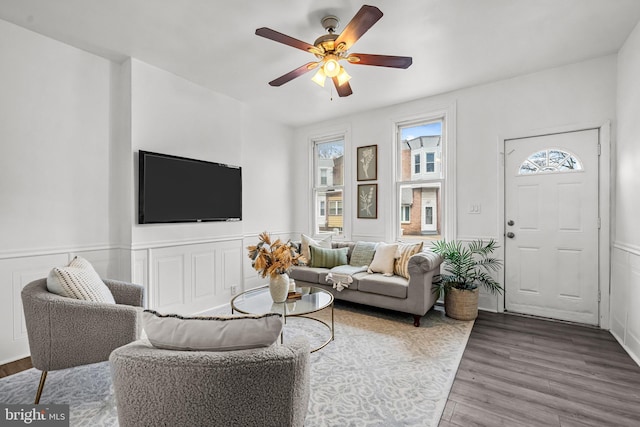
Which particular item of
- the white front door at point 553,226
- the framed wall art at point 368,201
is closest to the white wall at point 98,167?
the framed wall art at point 368,201

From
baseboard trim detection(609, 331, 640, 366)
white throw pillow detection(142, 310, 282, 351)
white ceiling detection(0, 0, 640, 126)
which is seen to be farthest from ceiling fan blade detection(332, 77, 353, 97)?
baseboard trim detection(609, 331, 640, 366)

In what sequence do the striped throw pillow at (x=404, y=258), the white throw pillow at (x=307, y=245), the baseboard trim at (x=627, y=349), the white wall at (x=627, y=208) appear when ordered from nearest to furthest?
the baseboard trim at (x=627, y=349) → the white wall at (x=627, y=208) → the striped throw pillow at (x=404, y=258) → the white throw pillow at (x=307, y=245)

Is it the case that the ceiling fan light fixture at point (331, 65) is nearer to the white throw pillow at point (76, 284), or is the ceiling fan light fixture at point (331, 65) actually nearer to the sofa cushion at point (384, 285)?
the sofa cushion at point (384, 285)

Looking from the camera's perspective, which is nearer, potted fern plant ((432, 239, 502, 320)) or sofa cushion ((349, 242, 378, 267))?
potted fern plant ((432, 239, 502, 320))

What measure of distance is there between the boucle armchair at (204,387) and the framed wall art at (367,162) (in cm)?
373

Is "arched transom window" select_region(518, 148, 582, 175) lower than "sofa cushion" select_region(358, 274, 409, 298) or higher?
higher

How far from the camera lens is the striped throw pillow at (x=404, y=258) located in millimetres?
3485

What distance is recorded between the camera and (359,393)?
6.59ft

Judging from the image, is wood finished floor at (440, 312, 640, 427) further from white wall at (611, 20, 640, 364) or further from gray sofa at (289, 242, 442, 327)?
gray sofa at (289, 242, 442, 327)

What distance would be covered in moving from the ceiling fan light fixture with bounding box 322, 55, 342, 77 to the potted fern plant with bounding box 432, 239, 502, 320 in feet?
7.63

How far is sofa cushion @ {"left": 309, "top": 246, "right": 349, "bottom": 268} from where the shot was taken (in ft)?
13.3

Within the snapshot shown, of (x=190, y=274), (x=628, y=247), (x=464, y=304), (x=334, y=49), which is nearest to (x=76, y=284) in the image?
(x=190, y=274)

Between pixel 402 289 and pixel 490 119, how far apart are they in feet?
7.39

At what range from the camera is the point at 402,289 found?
318cm
